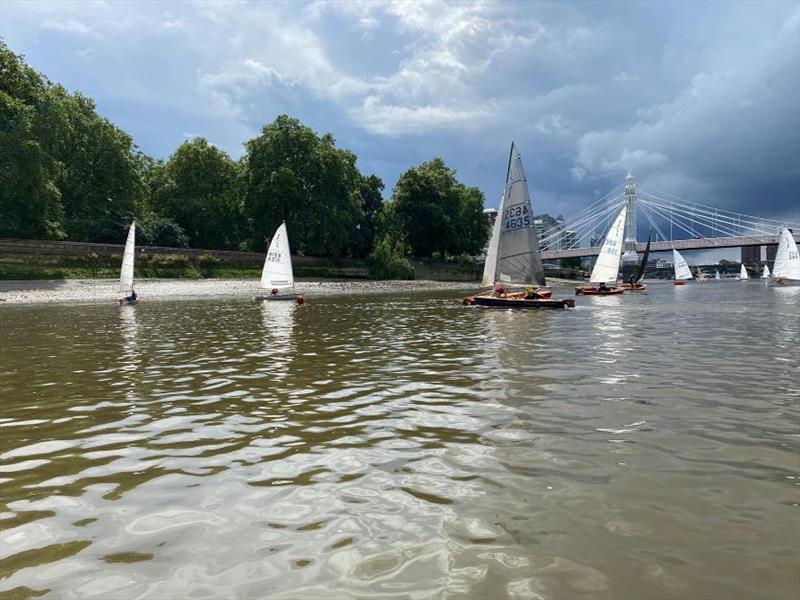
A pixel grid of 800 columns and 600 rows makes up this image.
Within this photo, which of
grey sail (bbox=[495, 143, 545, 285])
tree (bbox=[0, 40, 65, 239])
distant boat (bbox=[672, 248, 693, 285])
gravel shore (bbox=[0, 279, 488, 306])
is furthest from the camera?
distant boat (bbox=[672, 248, 693, 285])

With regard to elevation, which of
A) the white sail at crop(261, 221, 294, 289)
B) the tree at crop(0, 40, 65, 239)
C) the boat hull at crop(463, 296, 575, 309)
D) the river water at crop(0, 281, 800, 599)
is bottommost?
the river water at crop(0, 281, 800, 599)

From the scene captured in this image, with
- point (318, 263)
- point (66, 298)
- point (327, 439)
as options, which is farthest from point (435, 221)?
point (327, 439)

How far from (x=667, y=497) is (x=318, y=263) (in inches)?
3392

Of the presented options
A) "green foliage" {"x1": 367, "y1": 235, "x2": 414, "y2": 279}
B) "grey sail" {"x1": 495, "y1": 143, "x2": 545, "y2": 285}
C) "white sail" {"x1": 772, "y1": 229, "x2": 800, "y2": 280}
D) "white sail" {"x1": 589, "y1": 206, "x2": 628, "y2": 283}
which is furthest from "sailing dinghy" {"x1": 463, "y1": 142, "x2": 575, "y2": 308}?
"white sail" {"x1": 772, "y1": 229, "x2": 800, "y2": 280}

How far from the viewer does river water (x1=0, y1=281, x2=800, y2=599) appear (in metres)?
4.28

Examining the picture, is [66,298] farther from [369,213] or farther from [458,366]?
[369,213]

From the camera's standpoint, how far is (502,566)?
4.38 meters

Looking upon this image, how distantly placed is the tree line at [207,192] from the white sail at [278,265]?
3195cm

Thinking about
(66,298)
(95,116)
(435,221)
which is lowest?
(66,298)

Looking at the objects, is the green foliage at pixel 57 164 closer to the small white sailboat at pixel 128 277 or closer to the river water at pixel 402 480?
the small white sailboat at pixel 128 277

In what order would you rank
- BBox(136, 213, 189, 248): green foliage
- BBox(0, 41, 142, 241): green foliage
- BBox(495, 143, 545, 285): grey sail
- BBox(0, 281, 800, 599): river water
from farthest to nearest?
BBox(136, 213, 189, 248): green foliage → BBox(0, 41, 142, 241): green foliage → BBox(495, 143, 545, 285): grey sail → BBox(0, 281, 800, 599): river water

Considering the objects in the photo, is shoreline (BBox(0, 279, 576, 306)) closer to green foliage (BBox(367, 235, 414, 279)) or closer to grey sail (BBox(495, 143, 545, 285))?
grey sail (BBox(495, 143, 545, 285))

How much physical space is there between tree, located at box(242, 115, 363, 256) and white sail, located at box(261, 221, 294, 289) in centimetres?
4100

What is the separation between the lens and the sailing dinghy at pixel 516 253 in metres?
36.8
